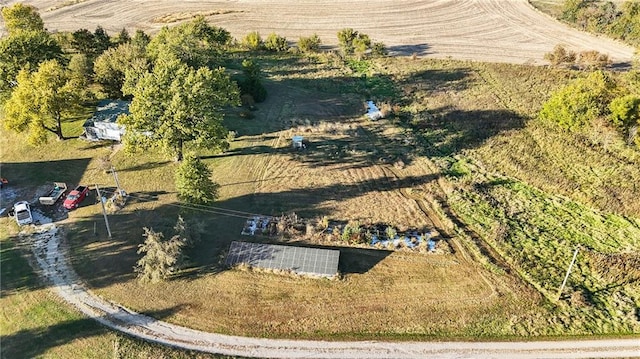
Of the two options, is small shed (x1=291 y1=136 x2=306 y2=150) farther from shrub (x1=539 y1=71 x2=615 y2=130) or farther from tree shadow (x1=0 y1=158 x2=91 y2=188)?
shrub (x1=539 y1=71 x2=615 y2=130)

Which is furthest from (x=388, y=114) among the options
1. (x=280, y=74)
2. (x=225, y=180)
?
(x=225, y=180)

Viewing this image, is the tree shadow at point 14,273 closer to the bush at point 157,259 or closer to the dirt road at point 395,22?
the bush at point 157,259

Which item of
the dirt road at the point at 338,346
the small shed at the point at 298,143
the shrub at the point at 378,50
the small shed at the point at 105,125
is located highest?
the shrub at the point at 378,50

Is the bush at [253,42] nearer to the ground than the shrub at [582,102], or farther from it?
farther from it

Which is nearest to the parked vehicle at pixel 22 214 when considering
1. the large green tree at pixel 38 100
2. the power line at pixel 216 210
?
the large green tree at pixel 38 100

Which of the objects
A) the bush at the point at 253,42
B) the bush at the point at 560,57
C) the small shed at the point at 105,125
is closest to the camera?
the small shed at the point at 105,125

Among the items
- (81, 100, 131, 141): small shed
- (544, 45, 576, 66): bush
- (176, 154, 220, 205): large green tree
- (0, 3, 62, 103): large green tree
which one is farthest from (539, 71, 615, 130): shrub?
(0, 3, 62, 103): large green tree

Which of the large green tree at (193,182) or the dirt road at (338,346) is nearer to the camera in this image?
the dirt road at (338,346)

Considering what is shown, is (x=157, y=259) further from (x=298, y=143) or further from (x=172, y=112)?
(x=298, y=143)
